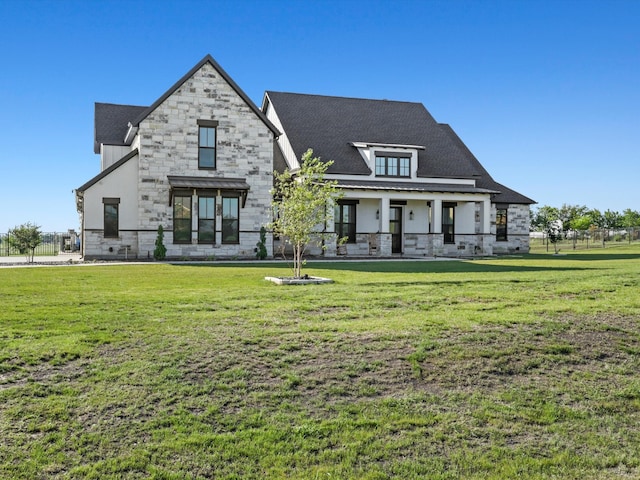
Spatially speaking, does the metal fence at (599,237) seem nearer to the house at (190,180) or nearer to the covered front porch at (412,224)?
the covered front porch at (412,224)

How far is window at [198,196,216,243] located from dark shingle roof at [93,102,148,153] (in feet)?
24.6

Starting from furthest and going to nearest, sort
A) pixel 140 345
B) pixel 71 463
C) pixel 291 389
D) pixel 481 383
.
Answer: pixel 140 345
pixel 481 383
pixel 291 389
pixel 71 463

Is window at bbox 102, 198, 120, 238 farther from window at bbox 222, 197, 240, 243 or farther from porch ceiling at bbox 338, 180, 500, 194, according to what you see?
porch ceiling at bbox 338, 180, 500, 194

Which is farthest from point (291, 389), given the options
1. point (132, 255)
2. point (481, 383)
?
point (132, 255)

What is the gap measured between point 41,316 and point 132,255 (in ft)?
56.7

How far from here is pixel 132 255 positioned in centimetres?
2634

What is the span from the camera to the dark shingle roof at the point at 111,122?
3127 cm

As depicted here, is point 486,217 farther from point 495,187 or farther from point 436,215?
point 495,187

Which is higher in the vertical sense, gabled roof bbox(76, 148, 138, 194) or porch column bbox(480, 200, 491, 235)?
gabled roof bbox(76, 148, 138, 194)

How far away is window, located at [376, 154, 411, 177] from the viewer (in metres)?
32.1

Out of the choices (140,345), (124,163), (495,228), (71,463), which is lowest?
(71,463)

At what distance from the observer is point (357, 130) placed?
3412cm

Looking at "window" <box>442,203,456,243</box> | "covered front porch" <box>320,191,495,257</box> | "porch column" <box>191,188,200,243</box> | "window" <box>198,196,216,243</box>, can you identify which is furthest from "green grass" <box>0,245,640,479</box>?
"window" <box>442,203,456,243</box>

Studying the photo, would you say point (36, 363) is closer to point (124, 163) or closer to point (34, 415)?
point (34, 415)
